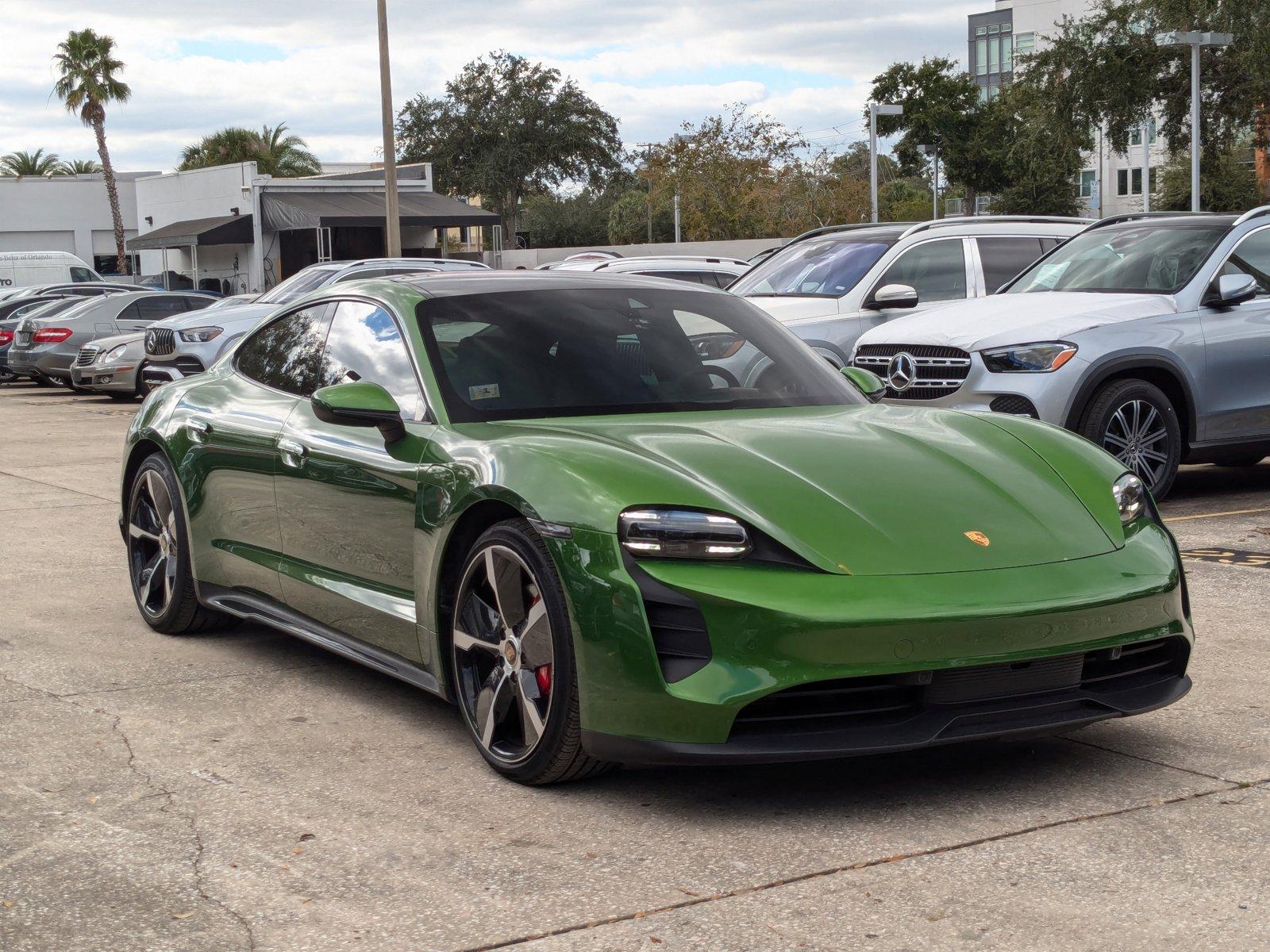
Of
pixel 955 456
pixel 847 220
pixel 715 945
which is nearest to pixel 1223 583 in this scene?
pixel 955 456

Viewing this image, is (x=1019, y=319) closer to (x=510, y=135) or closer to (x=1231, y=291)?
(x=1231, y=291)

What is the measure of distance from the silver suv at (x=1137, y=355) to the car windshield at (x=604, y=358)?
3.93m

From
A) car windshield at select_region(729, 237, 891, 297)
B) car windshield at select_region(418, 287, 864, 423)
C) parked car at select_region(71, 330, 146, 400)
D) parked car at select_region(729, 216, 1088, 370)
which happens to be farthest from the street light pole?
car windshield at select_region(418, 287, 864, 423)

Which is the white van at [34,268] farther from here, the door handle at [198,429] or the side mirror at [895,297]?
the door handle at [198,429]

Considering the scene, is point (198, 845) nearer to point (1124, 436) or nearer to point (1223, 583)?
point (1223, 583)

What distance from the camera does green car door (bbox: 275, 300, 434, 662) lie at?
480 centimetres

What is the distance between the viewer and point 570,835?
13.0ft

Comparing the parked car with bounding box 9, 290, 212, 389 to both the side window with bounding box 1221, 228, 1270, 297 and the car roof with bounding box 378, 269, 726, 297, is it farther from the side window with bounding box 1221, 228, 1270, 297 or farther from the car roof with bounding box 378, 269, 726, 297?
the car roof with bounding box 378, 269, 726, 297

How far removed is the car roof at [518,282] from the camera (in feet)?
17.7

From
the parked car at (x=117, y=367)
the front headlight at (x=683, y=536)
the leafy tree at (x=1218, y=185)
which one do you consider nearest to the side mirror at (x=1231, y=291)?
the front headlight at (x=683, y=536)

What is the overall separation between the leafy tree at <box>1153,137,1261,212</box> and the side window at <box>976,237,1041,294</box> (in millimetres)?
43320

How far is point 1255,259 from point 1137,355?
1341 millimetres

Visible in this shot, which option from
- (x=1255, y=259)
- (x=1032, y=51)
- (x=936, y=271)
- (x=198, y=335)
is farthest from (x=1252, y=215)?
(x=1032, y=51)

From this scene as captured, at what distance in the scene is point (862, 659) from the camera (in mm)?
3852
